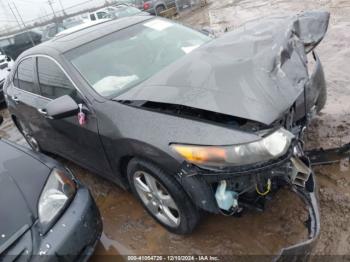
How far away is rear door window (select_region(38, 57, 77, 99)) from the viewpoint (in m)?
2.91

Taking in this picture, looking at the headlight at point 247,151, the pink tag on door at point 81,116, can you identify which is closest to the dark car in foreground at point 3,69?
the pink tag on door at point 81,116

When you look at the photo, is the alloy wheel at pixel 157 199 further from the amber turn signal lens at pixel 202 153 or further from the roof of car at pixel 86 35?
the roof of car at pixel 86 35

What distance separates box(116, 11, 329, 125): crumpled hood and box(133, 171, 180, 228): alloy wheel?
2.14 ft

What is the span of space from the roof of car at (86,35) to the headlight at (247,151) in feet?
6.09

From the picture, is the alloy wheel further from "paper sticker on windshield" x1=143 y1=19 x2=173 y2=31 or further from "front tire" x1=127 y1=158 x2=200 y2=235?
"paper sticker on windshield" x1=143 y1=19 x2=173 y2=31

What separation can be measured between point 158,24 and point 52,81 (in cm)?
132

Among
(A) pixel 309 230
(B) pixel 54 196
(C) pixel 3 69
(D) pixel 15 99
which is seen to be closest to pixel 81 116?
(B) pixel 54 196

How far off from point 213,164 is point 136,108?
773 millimetres

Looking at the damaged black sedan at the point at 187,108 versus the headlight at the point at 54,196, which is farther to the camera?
the headlight at the point at 54,196

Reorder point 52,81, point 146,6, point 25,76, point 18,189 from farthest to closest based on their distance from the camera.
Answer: point 146,6
point 25,76
point 52,81
point 18,189

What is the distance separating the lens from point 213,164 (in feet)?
6.32

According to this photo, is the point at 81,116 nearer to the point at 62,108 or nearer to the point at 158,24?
the point at 62,108

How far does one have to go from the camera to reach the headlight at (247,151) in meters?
1.85

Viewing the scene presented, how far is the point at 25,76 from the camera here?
12.2 ft
